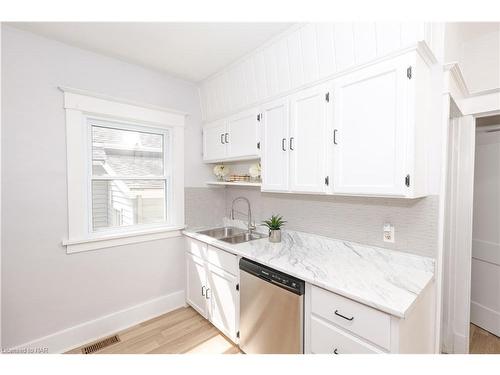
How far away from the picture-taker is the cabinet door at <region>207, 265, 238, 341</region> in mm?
2021

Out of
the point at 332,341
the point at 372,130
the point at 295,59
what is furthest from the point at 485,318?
the point at 295,59

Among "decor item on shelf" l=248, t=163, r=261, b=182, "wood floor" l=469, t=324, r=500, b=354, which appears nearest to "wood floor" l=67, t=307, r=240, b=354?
"decor item on shelf" l=248, t=163, r=261, b=182

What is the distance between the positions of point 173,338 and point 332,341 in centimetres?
152

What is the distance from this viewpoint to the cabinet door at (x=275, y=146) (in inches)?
78.2

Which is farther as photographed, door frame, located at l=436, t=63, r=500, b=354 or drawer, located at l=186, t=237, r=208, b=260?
drawer, located at l=186, t=237, r=208, b=260

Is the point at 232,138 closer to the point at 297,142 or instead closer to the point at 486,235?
the point at 297,142

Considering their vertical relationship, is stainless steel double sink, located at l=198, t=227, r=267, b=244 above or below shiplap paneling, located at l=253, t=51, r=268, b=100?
below

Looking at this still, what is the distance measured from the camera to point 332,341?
1.33m

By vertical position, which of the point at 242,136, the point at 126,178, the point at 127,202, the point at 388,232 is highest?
the point at 242,136

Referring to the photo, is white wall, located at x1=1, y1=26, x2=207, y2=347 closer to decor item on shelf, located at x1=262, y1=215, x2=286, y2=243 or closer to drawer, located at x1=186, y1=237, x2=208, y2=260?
drawer, located at x1=186, y1=237, x2=208, y2=260

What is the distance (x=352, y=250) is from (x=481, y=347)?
61.1 inches

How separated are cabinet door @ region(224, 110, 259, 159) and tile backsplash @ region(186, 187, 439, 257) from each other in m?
0.52

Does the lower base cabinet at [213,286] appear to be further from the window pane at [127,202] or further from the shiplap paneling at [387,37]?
the shiplap paneling at [387,37]

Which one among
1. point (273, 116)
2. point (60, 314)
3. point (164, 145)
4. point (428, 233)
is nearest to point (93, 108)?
point (164, 145)
